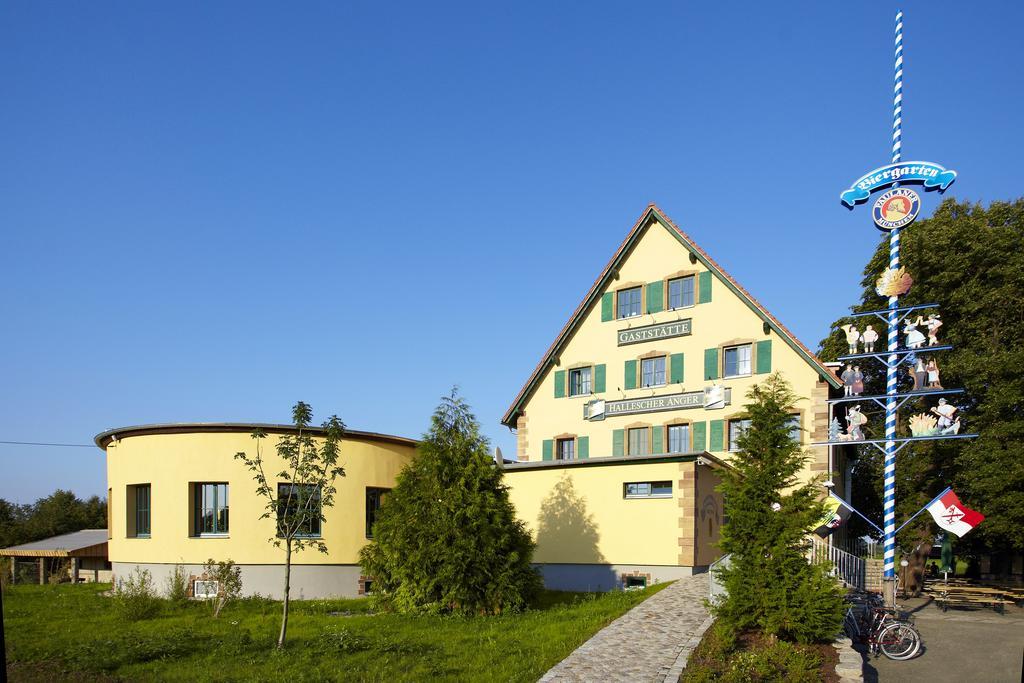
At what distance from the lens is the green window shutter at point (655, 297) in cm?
2966

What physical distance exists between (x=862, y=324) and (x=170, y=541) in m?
27.7

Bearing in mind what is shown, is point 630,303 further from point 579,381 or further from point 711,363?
point 711,363

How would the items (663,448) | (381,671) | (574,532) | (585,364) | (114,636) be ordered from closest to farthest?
(381,671) < (114,636) < (574,532) < (663,448) < (585,364)

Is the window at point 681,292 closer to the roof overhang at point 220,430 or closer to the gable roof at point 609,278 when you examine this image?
the gable roof at point 609,278

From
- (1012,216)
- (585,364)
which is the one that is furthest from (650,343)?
(1012,216)

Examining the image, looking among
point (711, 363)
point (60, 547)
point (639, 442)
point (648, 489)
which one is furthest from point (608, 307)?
point (60, 547)

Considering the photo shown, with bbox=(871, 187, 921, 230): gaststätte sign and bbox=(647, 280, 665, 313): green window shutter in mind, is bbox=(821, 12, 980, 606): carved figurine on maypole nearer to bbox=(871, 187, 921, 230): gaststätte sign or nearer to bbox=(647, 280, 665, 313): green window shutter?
bbox=(871, 187, 921, 230): gaststätte sign

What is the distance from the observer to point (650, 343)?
29.8m

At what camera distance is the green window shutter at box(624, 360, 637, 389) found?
30.0 meters

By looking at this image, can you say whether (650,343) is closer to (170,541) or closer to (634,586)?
(634,586)

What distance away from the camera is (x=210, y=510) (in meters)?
22.7

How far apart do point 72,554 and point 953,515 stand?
32174 mm

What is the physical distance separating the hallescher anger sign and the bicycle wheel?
49.1ft

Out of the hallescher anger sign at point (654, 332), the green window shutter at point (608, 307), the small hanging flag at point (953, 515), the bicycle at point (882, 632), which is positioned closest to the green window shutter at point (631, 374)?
the hallescher anger sign at point (654, 332)
